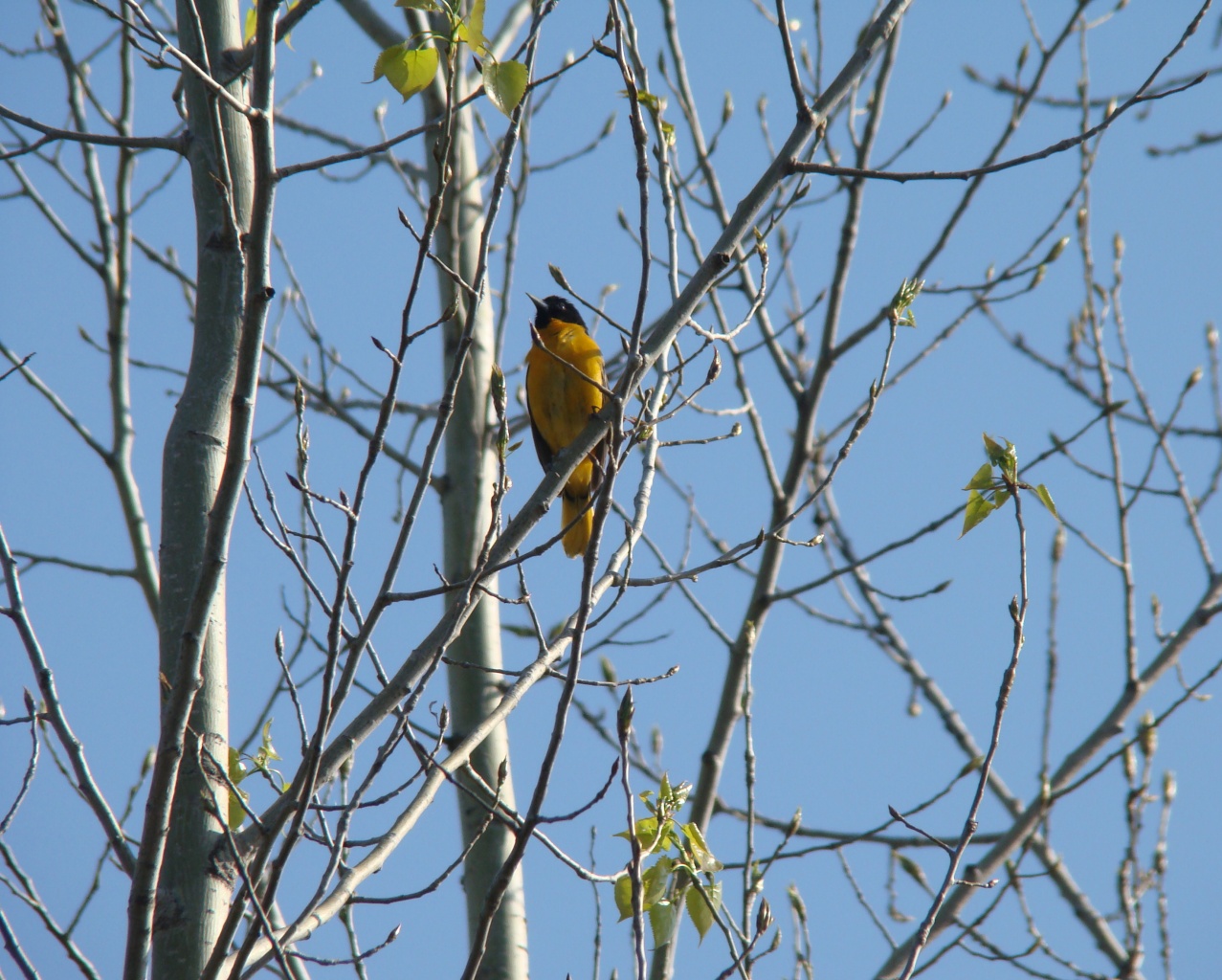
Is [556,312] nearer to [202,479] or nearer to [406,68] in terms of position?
[202,479]

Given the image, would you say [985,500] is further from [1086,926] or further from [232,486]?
[1086,926]

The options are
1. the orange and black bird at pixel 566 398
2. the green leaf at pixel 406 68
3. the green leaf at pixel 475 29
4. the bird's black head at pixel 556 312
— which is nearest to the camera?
the green leaf at pixel 475 29

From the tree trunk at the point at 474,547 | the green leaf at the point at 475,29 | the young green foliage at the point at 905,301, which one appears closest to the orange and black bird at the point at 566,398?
the tree trunk at the point at 474,547

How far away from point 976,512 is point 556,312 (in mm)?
4133

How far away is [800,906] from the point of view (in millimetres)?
3092

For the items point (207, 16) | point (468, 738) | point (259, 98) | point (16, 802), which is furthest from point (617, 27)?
point (16, 802)

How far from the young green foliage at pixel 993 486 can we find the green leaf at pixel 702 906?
827mm

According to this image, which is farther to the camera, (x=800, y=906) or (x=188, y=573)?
(x=800, y=906)

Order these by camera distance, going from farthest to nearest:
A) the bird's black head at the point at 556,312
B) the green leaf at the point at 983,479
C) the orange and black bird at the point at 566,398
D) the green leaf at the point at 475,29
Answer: the bird's black head at the point at 556,312
the orange and black bird at the point at 566,398
the green leaf at the point at 983,479
the green leaf at the point at 475,29

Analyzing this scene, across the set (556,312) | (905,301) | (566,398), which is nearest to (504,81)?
(905,301)

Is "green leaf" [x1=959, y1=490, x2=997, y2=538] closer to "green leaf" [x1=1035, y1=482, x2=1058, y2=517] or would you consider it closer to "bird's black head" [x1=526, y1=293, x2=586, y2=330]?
"green leaf" [x1=1035, y1=482, x2=1058, y2=517]

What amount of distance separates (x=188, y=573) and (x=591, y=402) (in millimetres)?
2913

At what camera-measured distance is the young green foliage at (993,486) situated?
6.75 feet

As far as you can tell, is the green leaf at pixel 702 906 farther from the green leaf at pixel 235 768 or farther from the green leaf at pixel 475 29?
the green leaf at pixel 475 29
